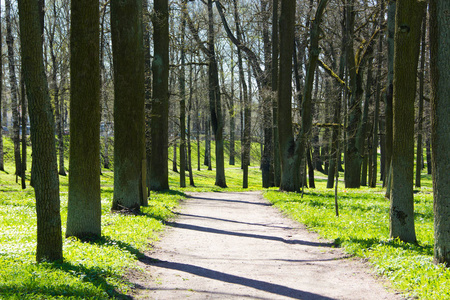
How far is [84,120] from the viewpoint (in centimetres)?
734

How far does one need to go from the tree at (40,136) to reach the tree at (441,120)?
555cm

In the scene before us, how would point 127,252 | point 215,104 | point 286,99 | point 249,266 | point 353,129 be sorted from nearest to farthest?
point 249,266 → point 127,252 → point 286,99 → point 353,129 → point 215,104

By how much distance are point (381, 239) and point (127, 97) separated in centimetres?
713

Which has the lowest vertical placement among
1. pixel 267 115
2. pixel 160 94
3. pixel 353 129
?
pixel 353 129

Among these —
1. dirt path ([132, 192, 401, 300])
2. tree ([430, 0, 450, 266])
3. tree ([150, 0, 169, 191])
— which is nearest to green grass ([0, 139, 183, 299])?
dirt path ([132, 192, 401, 300])

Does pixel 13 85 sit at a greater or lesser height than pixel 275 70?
greater

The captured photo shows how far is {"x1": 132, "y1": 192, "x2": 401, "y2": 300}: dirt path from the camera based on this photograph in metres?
5.38

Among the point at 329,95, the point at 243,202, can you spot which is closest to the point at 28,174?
the point at 243,202

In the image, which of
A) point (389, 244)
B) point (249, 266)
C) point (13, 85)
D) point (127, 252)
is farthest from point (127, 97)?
point (13, 85)

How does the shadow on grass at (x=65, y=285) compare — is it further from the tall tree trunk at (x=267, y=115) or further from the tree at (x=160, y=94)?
the tall tree trunk at (x=267, y=115)

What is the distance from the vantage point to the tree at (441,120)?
5.66m

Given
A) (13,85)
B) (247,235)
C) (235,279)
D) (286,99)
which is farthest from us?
(13,85)

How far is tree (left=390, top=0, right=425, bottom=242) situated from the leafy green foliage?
442mm

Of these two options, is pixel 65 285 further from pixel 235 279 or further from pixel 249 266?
pixel 249 266
